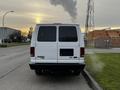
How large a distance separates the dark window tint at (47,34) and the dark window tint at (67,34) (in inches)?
10.7

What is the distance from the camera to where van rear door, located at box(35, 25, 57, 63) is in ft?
45.1

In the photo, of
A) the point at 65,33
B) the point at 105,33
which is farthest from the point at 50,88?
the point at 105,33

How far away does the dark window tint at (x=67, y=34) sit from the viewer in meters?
14.0

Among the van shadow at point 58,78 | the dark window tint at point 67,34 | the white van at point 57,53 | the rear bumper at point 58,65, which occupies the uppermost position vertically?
the dark window tint at point 67,34

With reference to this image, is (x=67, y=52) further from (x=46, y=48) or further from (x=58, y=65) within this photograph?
(x=46, y=48)

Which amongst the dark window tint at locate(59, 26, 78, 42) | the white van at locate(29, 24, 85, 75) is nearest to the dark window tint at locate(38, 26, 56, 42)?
the white van at locate(29, 24, 85, 75)

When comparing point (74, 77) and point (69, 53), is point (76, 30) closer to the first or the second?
point (69, 53)

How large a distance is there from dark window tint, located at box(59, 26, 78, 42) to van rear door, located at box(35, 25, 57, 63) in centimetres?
27

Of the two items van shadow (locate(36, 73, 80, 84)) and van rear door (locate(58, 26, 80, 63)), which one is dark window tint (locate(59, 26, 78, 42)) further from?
van shadow (locate(36, 73, 80, 84))

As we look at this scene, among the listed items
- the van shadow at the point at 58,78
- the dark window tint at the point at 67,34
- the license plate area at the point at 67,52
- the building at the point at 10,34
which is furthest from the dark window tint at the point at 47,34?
the building at the point at 10,34

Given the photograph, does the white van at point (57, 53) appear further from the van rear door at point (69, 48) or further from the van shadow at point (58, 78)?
the van shadow at point (58, 78)

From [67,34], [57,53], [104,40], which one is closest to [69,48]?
[57,53]

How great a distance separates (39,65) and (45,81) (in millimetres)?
770

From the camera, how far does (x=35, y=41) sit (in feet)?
45.8
